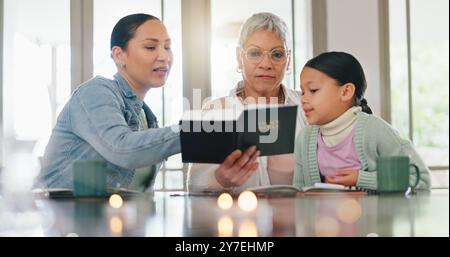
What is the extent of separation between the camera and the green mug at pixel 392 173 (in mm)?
845

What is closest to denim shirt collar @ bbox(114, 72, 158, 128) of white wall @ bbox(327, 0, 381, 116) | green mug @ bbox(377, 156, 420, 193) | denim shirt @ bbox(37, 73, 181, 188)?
denim shirt @ bbox(37, 73, 181, 188)

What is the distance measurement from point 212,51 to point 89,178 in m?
1.18

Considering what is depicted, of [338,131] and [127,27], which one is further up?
[127,27]

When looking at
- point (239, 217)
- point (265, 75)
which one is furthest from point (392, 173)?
point (265, 75)

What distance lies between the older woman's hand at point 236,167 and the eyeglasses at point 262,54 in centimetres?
41

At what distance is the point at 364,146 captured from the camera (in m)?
1.21

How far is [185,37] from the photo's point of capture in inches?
77.5

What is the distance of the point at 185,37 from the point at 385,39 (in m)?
0.67

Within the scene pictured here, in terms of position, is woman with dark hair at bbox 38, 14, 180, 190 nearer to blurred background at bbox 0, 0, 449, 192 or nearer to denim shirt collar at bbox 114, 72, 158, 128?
denim shirt collar at bbox 114, 72, 158, 128

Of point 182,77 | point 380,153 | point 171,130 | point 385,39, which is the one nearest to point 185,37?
point 182,77

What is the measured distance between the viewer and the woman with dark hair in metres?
1.00

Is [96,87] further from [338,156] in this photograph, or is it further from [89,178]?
[338,156]

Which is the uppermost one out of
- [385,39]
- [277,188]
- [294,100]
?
[385,39]
